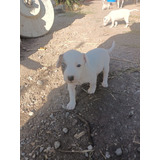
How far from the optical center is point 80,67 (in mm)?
1378

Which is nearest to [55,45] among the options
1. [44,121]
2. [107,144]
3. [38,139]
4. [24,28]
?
[24,28]

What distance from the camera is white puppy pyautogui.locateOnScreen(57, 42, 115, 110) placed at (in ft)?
4.24

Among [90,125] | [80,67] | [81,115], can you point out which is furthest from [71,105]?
[80,67]

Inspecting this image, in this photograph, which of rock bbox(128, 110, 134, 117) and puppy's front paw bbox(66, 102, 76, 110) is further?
puppy's front paw bbox(66, 102, 76, 110)

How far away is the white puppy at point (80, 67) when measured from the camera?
1.29m

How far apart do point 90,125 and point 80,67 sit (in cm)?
65

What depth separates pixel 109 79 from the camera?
2230mm

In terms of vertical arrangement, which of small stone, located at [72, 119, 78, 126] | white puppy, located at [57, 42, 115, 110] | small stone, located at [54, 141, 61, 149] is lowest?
small stone, located at [54, 141, 61, 149]

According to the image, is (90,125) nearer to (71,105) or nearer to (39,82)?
(71,105)

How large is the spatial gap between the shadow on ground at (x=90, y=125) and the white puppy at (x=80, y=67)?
16cm

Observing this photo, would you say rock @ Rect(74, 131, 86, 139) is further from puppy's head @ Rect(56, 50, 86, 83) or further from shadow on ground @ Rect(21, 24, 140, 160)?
puppy's head @ Rect(56, 50, 86, 83)

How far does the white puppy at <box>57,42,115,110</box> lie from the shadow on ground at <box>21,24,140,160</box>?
0.53 feet

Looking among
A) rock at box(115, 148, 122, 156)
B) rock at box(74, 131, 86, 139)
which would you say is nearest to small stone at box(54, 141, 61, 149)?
rock at box(74, 131, 86, 139)

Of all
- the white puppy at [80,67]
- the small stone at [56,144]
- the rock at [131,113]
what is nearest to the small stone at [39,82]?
the white puppy at [80,67]
